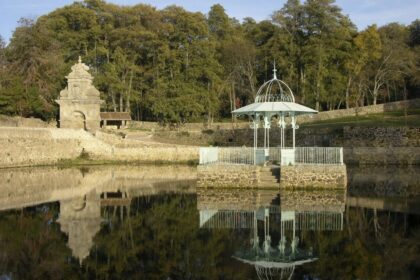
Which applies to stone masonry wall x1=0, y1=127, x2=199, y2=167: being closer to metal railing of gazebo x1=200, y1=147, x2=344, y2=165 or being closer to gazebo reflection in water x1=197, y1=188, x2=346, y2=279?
metal railing of gazebo x1=200, y1=147, x2=344, y2=165

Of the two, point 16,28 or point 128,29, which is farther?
point 128,29

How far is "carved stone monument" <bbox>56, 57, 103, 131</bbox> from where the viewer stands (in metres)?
46.2

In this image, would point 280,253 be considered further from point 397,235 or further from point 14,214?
point 14,214

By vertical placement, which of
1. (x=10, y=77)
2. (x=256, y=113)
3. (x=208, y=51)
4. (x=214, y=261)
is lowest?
(x=214, y=261)

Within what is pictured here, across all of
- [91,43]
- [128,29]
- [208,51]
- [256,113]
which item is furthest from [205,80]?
[256,113]

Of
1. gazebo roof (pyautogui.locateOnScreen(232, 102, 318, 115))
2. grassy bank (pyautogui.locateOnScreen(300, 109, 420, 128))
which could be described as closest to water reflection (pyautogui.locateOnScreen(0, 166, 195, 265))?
gazebo roof (pyautogui.locateOnScreen(232, 102, 318, 115))

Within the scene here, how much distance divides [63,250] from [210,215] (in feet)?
18.2

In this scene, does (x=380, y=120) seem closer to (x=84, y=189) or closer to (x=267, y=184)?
(x=267, y=184)

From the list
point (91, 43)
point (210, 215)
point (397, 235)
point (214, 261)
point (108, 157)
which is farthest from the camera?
point (91, 43)

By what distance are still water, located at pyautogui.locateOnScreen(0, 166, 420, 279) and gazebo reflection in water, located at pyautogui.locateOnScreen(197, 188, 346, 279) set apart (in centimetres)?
3

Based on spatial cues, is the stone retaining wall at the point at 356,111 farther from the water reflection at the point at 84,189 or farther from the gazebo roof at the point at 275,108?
the gazebo roof at the point at 275,108

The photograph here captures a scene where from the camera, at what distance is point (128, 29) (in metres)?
57.1

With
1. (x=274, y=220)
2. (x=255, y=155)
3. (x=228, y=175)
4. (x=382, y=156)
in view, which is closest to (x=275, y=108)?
(x=255, y=155)

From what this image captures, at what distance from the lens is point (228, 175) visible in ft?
74.9
